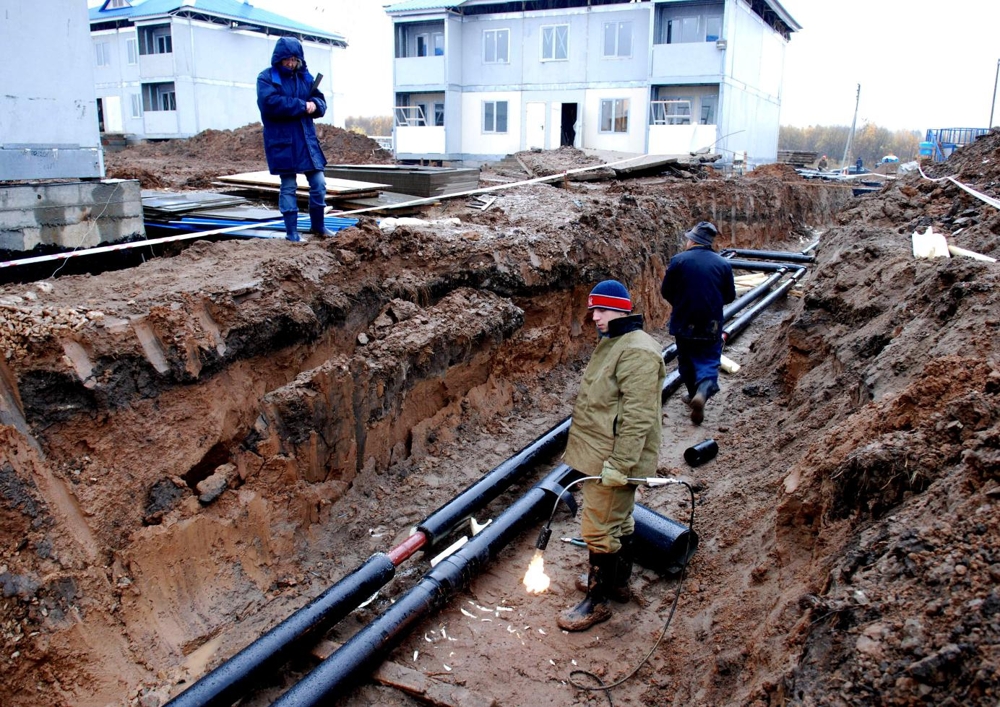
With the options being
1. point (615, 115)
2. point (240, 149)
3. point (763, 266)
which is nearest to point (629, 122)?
point (615, 115)

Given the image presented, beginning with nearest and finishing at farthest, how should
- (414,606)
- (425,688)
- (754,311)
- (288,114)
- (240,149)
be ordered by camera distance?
(425,688) → (414,606) → (288,114) → (754,311) → (240,149)

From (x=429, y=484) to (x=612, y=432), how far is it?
2635 mm

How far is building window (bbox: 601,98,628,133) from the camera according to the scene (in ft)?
96.0

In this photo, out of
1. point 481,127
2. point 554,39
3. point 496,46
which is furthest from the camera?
point 481,127

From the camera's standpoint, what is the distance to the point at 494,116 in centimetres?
3136

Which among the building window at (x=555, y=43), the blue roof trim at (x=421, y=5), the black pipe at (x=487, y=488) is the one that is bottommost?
the black pipe at (x=487, y=488)

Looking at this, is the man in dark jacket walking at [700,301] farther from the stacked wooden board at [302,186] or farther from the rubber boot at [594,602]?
the stacked wooden board at [302,186]

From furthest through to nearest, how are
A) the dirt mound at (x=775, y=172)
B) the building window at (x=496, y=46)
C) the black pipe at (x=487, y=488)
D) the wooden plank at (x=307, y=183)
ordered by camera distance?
the building window at (x=496, y=46) → the dirt mound at (x=775, y=172) → the wooden plank at (x=307, y=183) → the black pipe at (x=487, y=488)

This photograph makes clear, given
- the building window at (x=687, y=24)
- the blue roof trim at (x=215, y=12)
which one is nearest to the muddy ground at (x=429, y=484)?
the building window at (x=687, y=24)

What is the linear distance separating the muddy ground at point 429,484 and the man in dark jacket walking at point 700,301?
23.5 inches

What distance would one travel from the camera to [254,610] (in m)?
4.88

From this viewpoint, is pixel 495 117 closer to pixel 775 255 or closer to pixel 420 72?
pixel 420 72

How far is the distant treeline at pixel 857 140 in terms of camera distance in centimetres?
7056

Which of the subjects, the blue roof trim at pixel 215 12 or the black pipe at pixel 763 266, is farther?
the blue roof trim at pixel 215 12
